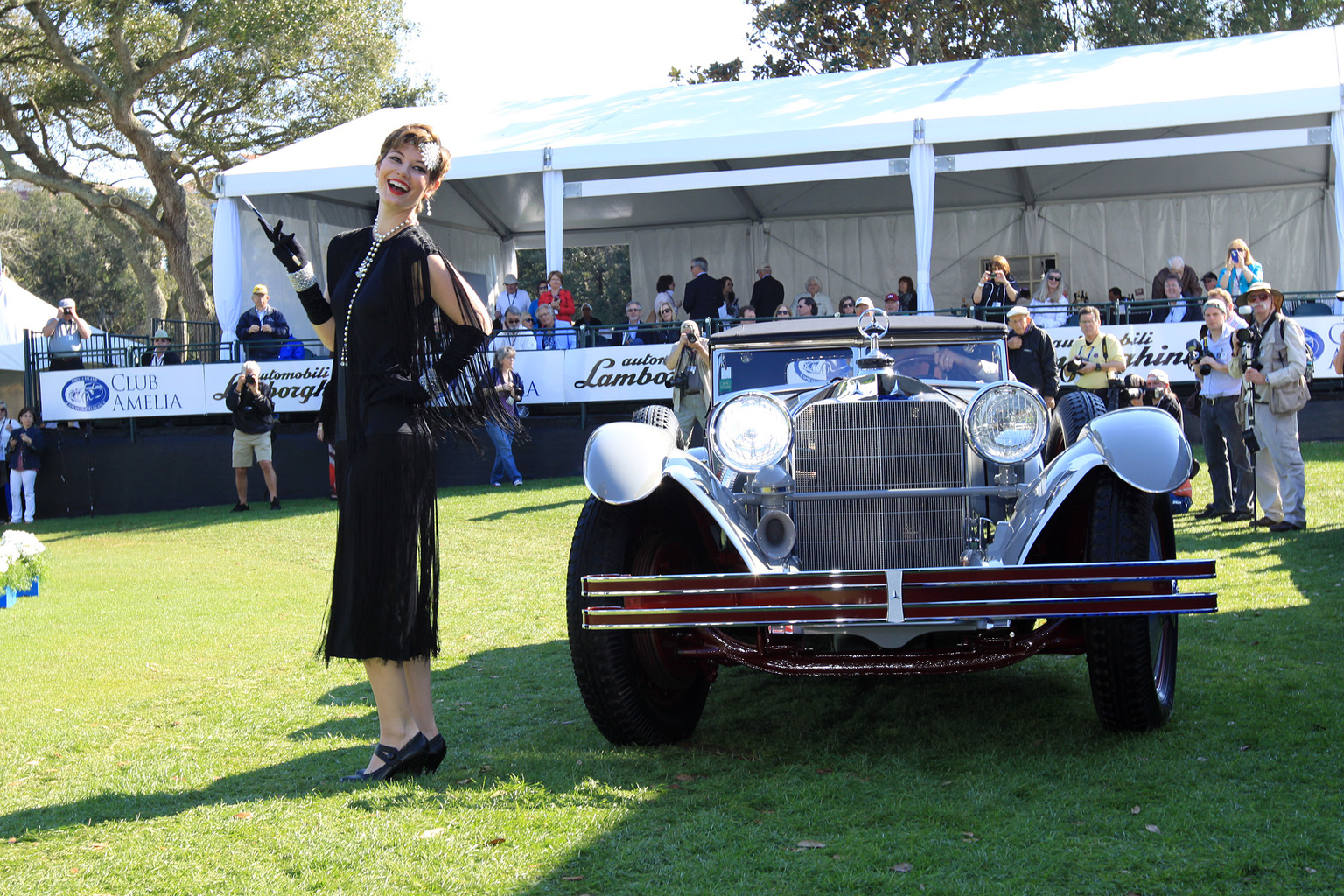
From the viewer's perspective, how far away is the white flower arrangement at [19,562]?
29.7 feet

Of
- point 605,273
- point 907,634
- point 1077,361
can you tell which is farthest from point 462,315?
point 605,273

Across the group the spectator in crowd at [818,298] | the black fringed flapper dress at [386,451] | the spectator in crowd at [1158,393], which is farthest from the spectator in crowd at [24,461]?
the black fringed flapper dress at [386,451]

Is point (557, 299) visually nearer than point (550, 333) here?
No

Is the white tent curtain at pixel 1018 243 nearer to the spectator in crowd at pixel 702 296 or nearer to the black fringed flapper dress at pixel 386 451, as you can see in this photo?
the spectator in crowd at pixel 702 296

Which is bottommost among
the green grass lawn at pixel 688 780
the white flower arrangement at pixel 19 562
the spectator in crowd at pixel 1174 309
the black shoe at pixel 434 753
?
the green grass lawn at pixel 688 780

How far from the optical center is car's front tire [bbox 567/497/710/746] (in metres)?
4.33

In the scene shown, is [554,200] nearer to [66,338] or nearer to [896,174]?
[896,174]

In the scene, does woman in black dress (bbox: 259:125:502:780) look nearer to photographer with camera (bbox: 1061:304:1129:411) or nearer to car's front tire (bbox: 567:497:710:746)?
car's front tire (bbox: 567:497:710:746)

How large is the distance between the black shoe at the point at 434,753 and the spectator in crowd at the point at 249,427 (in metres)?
11.4

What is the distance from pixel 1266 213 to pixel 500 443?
43.2 feet

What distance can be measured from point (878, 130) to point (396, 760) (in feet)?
41.6

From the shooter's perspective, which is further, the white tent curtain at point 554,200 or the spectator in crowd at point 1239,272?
the white tent curtain at point 554,200

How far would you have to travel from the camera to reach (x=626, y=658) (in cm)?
436

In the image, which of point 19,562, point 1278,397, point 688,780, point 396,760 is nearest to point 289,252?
point 396,760
